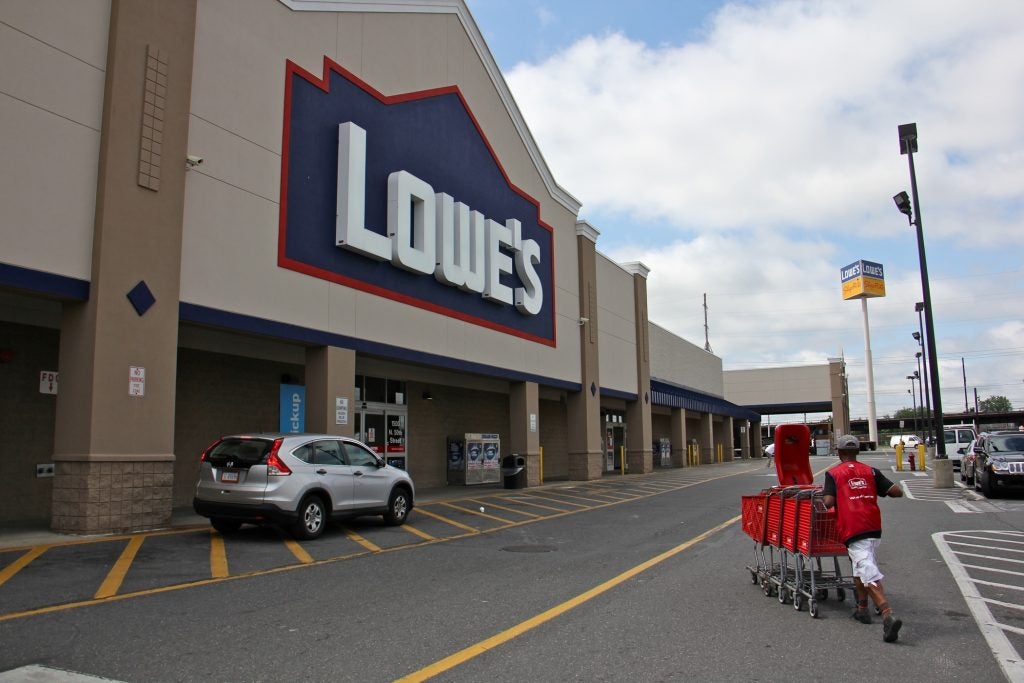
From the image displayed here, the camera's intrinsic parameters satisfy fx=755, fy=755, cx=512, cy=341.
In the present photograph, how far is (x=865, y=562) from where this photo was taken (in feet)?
20.6

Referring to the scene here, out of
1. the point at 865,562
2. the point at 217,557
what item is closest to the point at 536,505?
the point at 217,557

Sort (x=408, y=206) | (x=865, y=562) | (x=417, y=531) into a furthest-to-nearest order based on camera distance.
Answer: (x=408, y=206)
(x=417, y=531)
(x=865, y=562)

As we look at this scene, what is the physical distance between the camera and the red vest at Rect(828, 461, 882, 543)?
21.0 feet

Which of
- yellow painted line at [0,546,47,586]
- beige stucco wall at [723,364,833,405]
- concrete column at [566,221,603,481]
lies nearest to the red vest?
yellow painted line at [0,546,47,586]

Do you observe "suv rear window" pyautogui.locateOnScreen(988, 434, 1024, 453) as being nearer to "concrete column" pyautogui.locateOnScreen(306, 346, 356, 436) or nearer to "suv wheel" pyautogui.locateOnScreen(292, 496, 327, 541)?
"concrete column" pyautogui.locateOnScreen(306, 346, 356, 436)

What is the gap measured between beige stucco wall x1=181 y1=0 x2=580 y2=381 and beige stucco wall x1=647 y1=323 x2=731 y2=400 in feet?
72.1

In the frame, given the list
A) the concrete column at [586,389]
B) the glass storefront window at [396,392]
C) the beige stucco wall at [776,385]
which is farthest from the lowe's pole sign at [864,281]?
the glass storefront window at [396,392]

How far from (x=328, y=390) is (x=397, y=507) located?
12.0ft

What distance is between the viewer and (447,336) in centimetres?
2067

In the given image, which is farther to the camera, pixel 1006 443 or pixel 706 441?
pixel 706 441

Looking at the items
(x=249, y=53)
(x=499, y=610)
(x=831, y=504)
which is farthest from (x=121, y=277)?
(x=831, y=504)

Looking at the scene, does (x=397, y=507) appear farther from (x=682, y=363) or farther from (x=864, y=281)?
(x=864, y=281)

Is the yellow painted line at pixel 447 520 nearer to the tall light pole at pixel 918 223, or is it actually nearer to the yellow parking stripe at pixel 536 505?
the yellow parking stripe at pixel 536 505

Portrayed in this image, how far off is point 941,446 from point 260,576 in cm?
2238
